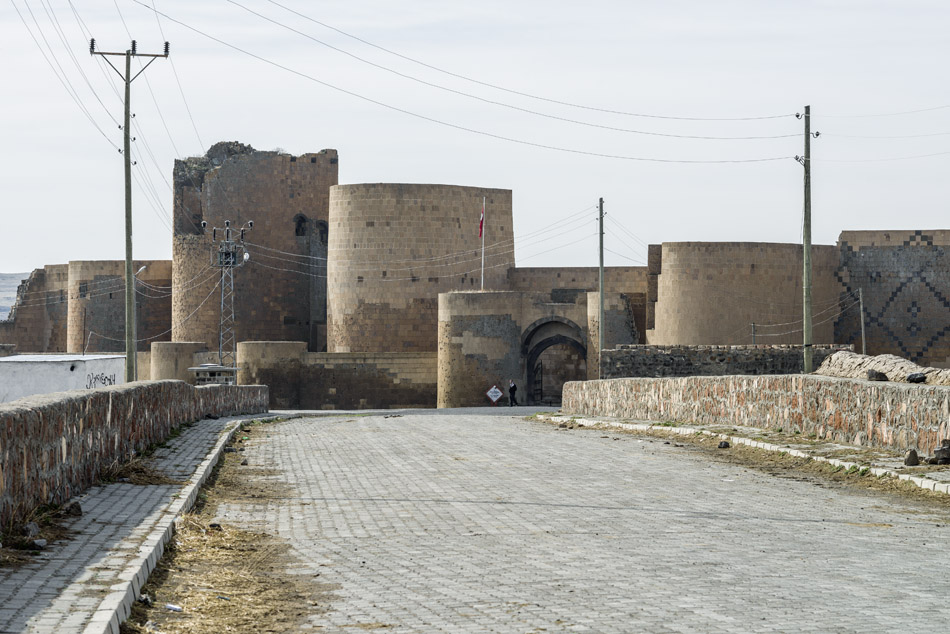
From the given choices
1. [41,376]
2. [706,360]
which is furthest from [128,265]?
[706,360]

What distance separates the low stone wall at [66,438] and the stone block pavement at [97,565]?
11.9 inches

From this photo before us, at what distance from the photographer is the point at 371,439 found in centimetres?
2041

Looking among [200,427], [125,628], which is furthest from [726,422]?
[125,628]

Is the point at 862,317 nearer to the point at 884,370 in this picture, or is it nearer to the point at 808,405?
the point at 884,370

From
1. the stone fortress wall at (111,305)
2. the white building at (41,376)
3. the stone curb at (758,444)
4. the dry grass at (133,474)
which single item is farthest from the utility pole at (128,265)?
the stone fortress wall at (111,305)

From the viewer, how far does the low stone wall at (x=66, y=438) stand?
7937 mm

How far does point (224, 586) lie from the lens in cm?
744

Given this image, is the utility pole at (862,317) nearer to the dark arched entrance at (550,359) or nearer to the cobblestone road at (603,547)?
the dark arched entrance at (550,359)

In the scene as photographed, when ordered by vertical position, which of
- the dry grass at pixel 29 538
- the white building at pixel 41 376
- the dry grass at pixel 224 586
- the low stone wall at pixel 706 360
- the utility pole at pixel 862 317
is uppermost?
the utility pole at pixel 862 317

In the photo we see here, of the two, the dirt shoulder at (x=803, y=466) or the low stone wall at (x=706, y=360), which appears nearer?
the dirt shoulder at (x=803, y=466)

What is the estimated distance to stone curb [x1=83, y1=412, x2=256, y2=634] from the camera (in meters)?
5.75

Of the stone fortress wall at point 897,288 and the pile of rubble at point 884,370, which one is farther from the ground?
the stone fortress wall at point 897,288

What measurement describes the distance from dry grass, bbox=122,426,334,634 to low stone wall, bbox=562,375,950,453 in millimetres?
7356

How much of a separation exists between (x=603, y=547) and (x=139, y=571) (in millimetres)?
3112
